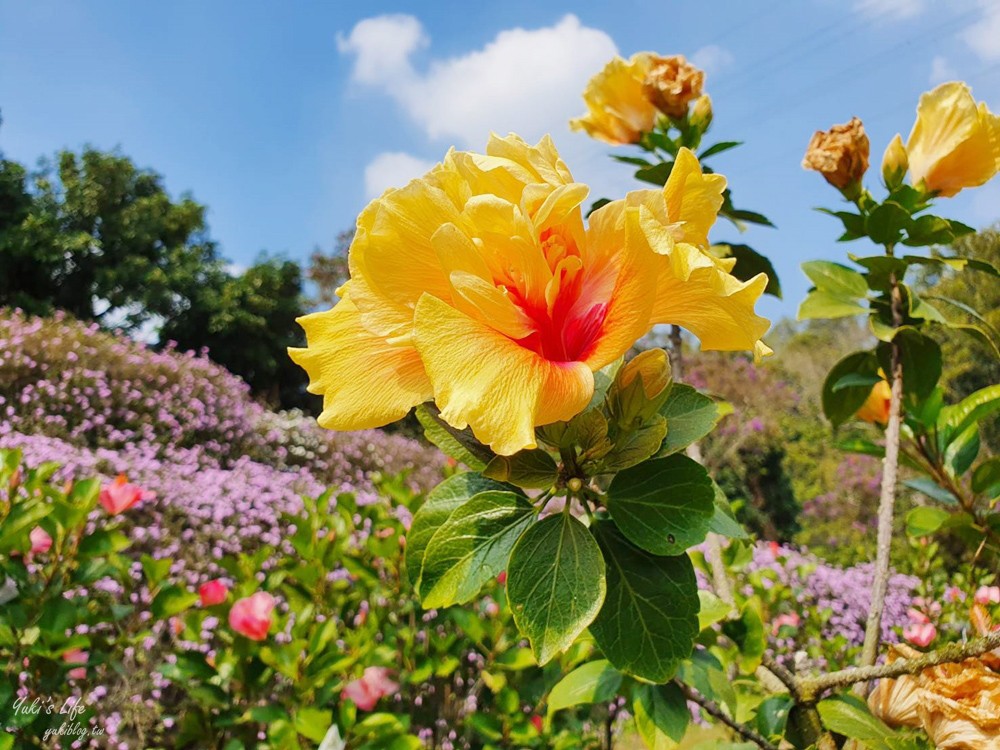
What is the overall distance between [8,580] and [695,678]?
1255 mm

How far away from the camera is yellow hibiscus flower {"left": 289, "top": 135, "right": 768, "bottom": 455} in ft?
1.40

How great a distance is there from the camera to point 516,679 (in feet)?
6.66

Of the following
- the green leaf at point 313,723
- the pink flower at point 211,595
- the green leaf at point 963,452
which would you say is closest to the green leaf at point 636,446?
the green leaf at point 963,452

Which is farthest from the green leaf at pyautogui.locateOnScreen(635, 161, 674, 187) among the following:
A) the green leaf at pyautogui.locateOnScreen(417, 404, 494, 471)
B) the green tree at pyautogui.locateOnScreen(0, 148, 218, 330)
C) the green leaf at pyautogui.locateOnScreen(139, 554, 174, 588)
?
the green tree at pyautogui.locateOnScreen(0, 148, 218, 330)

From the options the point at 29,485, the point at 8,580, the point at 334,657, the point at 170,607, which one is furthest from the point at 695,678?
the point at 29,485

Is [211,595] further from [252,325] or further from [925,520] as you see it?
[252,325]

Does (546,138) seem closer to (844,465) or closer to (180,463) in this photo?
(180,463)

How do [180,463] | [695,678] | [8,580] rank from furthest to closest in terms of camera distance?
[180,463], [8,580], [695,678]

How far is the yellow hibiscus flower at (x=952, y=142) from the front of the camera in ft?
3.21

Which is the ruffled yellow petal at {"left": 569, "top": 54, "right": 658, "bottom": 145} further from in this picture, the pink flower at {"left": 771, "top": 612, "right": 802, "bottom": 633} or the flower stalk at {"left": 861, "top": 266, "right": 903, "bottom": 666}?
the pink flower at {"left": 771, "top": 612, "right": 802, "bottom": 633}

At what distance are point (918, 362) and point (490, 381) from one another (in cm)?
93

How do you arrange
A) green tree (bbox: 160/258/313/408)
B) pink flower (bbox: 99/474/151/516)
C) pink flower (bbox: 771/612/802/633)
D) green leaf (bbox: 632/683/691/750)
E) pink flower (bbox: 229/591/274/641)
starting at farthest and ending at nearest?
green tree (bbox: 160/258/313/408) < pink flower (bbox: 771/612/802/633) < pink flower (bbox: 99/474/151/516) < pink flower (bbox: 229/591/274/641) < green leaf (bbox: 632/683/691/750)

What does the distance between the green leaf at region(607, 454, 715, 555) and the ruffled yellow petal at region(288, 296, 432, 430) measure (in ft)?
0.62

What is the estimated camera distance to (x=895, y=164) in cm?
106
